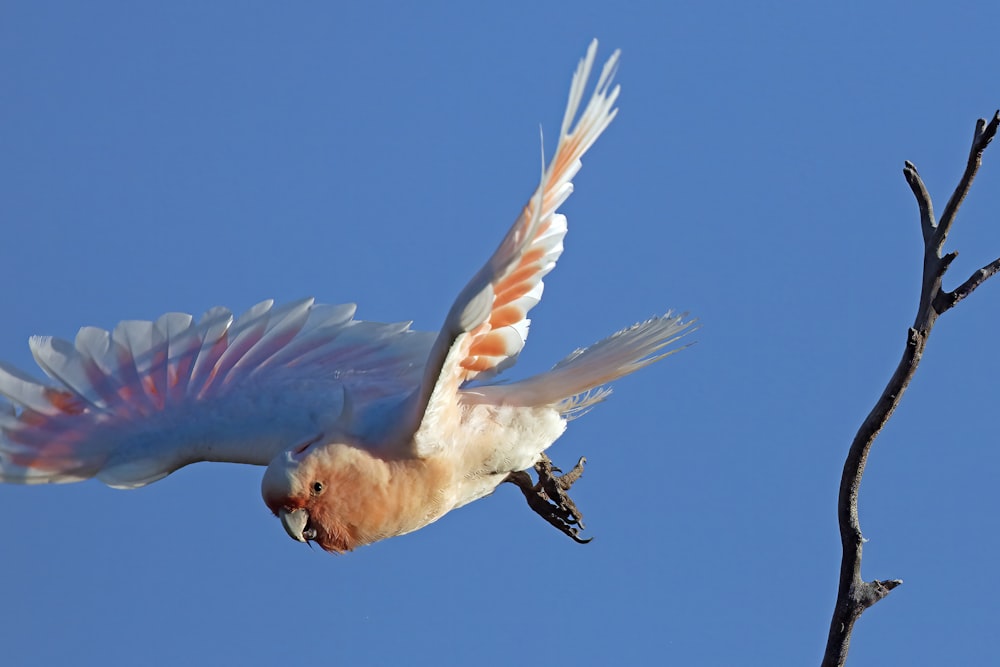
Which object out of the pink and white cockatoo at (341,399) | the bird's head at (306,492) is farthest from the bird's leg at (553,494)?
the bird's head at (306,492)

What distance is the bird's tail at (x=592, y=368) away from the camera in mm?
4746

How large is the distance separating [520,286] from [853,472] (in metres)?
1.24

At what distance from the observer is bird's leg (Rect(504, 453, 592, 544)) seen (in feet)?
17.4

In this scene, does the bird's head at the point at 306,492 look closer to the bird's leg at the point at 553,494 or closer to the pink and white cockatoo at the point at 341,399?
the pink and white cockatoo at the point at 341,399

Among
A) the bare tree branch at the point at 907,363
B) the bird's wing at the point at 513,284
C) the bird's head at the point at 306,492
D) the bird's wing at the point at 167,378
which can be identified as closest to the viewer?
the bird's wing at the point at 513,284

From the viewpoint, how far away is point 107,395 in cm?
531

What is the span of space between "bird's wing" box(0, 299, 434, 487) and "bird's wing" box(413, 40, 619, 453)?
0.38 m

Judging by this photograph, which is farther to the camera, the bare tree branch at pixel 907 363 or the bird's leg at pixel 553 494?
the bird's leg at pixel 553 494

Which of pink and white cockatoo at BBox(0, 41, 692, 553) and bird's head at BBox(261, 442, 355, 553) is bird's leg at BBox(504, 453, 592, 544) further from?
bird's head at BBox(261, 442, 355, 553)

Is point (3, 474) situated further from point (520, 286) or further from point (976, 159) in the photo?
point (976, 159)

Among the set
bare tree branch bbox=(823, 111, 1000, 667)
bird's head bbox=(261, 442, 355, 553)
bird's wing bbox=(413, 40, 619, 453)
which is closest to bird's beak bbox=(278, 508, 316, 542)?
bird's head bbox=(261, 442, 355, 553)

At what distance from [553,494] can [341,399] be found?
1036 mm

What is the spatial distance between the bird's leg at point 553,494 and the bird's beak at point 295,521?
3.52 feet

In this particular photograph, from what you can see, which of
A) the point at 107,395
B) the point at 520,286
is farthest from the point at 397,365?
the point at 107,395
